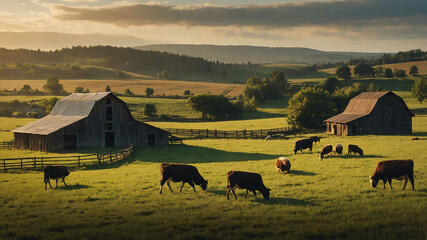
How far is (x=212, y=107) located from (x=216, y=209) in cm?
7096

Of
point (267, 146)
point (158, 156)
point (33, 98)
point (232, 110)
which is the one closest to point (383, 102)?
point (267, 146)

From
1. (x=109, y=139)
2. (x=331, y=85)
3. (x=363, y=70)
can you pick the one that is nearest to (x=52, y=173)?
(x=109, y=139)

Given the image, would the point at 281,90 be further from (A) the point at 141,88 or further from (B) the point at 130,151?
(B) the point at 130,151

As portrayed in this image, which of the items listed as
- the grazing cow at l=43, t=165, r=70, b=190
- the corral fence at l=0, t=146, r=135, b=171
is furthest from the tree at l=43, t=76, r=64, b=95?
the grazing cow at l=43, t=165, r=70, b=190

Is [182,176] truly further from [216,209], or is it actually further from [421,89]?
[421,89]

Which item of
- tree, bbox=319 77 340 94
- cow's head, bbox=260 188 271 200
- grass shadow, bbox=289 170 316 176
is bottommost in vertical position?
grass shadow, bbox=289 170 316 176

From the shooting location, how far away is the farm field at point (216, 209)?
998 cm

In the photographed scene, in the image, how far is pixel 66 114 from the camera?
139 ft

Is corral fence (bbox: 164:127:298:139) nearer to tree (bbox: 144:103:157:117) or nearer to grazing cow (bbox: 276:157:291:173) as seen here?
grazing cow (bbox: 276:157:291:173)

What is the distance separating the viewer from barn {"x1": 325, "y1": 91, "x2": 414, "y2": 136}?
46.5 metres

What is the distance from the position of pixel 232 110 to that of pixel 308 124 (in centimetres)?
3242

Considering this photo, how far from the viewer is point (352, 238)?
9344 mm

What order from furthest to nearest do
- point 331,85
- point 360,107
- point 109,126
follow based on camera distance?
point 331,85, point 360,107, point 109,126

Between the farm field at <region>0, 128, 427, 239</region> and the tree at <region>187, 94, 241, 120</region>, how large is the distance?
2483 inches
